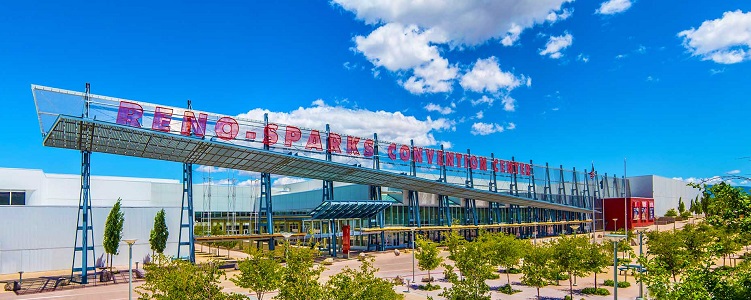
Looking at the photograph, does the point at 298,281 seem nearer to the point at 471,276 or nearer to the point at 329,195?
the point at 471,276

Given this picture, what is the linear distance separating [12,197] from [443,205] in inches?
2339

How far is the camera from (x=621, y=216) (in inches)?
4213

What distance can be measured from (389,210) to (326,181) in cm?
1393

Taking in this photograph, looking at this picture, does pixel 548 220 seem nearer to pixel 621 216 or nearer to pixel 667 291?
pixel 621 216

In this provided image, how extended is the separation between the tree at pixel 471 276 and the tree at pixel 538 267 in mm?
2975

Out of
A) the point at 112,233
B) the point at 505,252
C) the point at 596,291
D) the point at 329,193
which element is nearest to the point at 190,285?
the point at 505,252

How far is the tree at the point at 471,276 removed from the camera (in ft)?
65.7

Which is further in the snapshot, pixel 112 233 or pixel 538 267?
pixel 112 233

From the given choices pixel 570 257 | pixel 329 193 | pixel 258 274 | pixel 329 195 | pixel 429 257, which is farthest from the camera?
pixel 329 193

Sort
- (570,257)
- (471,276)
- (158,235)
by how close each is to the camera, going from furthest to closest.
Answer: (158,235) → (570,257) → (471,276)

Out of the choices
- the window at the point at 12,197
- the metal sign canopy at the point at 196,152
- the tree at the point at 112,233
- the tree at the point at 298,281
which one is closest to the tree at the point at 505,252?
the metal sign canopy at the point at 196,152

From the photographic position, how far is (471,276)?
2261 centimetres

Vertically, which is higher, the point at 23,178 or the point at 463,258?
the point at 23,178

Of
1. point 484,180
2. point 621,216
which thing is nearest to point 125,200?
point 484,180
